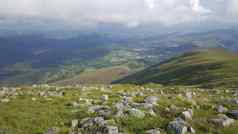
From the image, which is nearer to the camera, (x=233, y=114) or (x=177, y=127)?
(x=177, y=127)

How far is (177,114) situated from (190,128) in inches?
114

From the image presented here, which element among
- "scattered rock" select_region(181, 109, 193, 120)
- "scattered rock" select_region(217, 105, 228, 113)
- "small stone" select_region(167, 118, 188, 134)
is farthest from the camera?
"scattered rock" select_region(217, 105, 228, 113)

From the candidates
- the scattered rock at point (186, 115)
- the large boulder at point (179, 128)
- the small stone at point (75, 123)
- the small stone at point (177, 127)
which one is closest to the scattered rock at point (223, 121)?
the scattered rock at point (186, 115)

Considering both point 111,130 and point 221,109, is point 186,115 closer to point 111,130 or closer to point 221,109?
point 221,109

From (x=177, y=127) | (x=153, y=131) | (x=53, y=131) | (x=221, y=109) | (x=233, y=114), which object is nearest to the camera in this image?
(x=153, y=131)

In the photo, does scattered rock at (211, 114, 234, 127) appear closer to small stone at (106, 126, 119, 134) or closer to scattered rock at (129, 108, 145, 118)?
scattered rock at (129, 108, 145, 118)

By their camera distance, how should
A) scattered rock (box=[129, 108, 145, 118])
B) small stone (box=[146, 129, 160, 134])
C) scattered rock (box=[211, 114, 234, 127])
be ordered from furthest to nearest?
1. scattered rock (box=[129, 108, 145, 118])
2. scattered rock (box=[211, 114, 234, 127])
3. small stone (box=[146, 129, 160, 134])

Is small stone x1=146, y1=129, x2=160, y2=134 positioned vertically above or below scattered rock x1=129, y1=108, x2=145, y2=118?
below

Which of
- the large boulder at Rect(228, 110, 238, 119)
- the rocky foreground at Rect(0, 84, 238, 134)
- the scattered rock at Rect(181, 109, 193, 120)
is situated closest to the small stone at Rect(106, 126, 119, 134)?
the rocky foreground at Rect(0, 84, 238, 134)

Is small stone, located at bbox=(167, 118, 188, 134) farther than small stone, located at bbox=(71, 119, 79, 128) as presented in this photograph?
No

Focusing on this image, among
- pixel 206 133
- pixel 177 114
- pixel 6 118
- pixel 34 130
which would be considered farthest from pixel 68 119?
pixel 206 133

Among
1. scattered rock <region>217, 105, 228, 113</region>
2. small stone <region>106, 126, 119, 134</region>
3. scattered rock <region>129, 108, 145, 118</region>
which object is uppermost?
scattered rock <region>129, 108, 145, 118</region>

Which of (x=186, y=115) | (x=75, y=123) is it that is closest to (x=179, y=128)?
(x=186, y=115)

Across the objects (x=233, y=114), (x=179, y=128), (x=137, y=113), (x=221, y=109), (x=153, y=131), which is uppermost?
(x=137, y=113)
